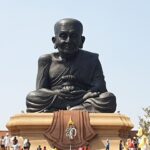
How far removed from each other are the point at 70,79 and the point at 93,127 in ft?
7.71

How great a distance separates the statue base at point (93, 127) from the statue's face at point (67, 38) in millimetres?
2685

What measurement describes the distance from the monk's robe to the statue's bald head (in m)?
0.86

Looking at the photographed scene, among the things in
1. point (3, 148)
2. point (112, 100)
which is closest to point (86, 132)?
point (112, 100)

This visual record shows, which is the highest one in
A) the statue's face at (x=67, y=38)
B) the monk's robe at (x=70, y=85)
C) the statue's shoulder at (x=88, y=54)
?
the statue's face at (x=67, y=38)

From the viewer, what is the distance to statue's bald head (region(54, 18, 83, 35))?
19.0 m

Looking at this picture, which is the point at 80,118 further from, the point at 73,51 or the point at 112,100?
the point at 73,51

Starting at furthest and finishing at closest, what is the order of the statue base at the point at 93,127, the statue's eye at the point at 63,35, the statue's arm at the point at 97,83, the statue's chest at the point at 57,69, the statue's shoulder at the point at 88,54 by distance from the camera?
the statue's shoulder at the point at 88,54 → the statue's chest at the point at 57,69 → the statue's eye at the point at 63,35 → the statue's arm at the point at 97,83 → the statue base at the point at 93,127

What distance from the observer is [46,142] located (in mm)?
17031

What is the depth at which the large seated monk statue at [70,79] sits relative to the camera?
59.4 ft

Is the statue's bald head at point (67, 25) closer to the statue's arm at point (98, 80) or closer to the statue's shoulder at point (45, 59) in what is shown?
the statue's shoulder at point (45, 59)

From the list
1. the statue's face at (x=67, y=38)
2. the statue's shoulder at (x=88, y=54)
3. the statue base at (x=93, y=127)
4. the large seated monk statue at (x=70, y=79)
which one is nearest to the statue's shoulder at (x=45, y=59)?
the large seated monk statue at (x=70, y=79)

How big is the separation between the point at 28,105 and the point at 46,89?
2.80 feet

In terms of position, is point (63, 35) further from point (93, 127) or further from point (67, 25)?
point (93, 127)

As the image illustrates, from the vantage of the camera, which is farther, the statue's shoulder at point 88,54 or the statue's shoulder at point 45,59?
the statue's shoulder at point 88,54
